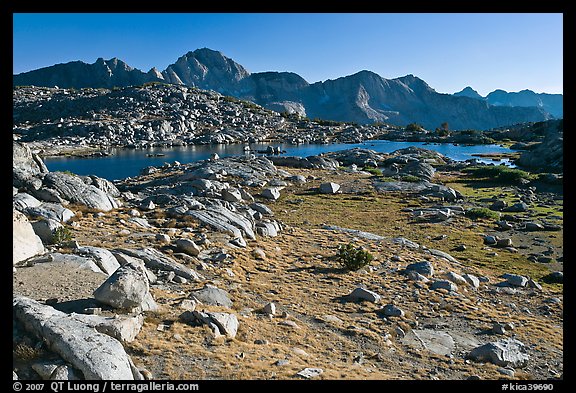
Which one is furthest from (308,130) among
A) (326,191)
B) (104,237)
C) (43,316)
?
(43,316)

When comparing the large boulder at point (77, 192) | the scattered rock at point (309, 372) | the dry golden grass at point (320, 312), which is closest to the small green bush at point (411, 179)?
the dry golden grass at point (320, 312)

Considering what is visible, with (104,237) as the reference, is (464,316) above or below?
below

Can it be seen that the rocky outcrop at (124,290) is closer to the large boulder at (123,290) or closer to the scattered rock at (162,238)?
the large boulder at (123,290)

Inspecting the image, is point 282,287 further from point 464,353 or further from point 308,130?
point 308,130

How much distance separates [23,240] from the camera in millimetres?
13828

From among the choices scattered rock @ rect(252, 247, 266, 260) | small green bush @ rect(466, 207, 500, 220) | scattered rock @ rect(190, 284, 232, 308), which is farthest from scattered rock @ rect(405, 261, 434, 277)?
small green bush @ rect(466, 207, 500, 220)

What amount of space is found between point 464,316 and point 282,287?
7.90 m

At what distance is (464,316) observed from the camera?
16203mm

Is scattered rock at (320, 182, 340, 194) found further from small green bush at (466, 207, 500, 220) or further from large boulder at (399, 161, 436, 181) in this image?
large boulder at (399, 161, 436, 181)

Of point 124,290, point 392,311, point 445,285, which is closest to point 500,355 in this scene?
point 392,311

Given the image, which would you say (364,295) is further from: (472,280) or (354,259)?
(472,280)

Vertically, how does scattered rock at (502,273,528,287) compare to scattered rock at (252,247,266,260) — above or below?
below

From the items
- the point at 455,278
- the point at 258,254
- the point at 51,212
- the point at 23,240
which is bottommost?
the point at 455,278

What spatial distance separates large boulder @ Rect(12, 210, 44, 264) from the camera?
43.4 feet
